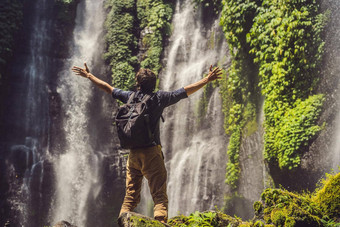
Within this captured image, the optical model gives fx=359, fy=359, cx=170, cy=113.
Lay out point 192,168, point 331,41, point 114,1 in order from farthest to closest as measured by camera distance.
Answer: point 114,1
point 192,168
point 331,41

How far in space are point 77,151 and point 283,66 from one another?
26.0 ft

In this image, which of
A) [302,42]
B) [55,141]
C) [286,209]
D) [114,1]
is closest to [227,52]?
[302,42]

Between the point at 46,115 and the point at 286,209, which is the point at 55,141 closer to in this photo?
the point at 46,115

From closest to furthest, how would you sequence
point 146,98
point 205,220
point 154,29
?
1. point 205,220
2. point 146,98
3. point 154,29

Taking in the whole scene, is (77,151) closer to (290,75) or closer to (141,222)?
(290,75)

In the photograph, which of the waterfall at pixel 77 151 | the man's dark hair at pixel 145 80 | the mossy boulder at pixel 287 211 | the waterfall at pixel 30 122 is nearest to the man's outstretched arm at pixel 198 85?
the man's dark hair at pixel 145 80

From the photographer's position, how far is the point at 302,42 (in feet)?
24.8

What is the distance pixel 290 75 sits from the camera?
771cm

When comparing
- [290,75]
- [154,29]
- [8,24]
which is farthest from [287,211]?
[8,24]

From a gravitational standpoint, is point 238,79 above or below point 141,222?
above

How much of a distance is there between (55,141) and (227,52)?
266 inches

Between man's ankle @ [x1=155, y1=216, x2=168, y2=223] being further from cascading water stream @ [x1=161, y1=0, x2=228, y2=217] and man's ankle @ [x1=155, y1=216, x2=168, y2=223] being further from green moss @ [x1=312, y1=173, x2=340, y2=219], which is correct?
cascading water stream @ [x1=161, y1=0, x2=228, y2=217]

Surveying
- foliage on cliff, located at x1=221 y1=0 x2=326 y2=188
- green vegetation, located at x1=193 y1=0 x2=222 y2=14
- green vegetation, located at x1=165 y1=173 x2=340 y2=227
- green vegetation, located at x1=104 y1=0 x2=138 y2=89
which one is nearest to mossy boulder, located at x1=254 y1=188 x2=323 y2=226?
green vegetation, located at x1=165 y1=173 x2=340 y2=227

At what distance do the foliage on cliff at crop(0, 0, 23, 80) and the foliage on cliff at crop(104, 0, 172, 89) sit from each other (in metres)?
3.35
